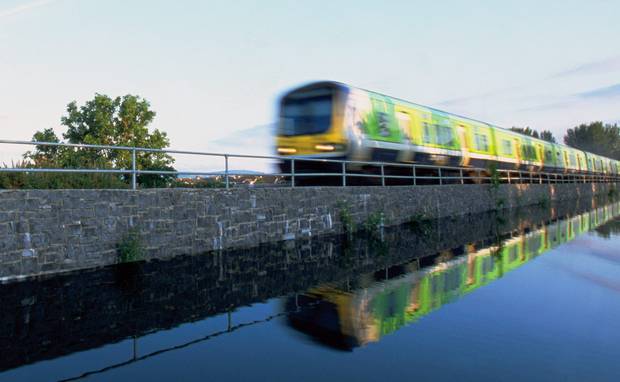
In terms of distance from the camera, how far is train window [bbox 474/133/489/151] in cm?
2311

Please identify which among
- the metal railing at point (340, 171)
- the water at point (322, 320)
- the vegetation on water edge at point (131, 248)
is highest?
the metal railing at point (340, 171)

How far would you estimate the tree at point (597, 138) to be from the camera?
140 meters

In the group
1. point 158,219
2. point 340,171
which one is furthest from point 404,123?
point 158,219

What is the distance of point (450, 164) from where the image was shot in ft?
68.2

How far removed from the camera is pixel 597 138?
13962 centimetres

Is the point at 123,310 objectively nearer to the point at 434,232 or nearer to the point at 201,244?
the point at 201,244

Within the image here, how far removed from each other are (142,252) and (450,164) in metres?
15.3

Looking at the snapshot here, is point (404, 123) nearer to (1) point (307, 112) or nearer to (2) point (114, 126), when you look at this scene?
(1) point (307, 112)

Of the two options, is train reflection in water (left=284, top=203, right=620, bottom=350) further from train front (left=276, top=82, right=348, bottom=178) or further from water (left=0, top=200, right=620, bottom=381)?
train front (left=276, top=82, right=348, bottom=178)

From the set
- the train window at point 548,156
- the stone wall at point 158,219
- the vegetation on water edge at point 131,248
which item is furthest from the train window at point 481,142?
the vegetation on water edge at point 131,248

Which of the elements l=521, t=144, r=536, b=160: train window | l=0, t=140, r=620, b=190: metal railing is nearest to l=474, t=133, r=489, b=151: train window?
l=0, t=140, r=620, b=190: metal railing

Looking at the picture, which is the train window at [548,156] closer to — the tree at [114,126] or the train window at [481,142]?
the train window at [481,142]

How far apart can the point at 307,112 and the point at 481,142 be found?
11866 millimetres

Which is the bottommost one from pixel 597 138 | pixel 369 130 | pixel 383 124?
pixel 369 130
